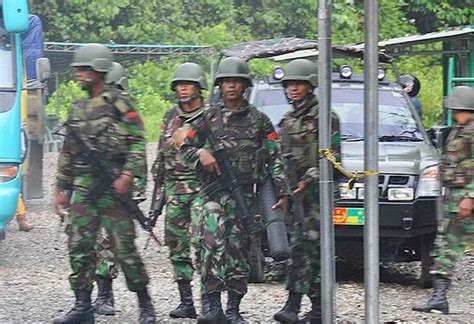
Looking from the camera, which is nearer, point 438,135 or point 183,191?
point 183,191

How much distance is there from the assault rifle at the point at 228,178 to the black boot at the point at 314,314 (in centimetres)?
68

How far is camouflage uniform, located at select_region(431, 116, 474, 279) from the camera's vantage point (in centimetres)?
834

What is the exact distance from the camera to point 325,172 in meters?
7.25

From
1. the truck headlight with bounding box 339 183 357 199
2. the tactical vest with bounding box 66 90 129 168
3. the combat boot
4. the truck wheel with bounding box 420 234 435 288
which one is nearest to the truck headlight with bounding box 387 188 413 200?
the truck headlight with bounding box 339 183 357 199

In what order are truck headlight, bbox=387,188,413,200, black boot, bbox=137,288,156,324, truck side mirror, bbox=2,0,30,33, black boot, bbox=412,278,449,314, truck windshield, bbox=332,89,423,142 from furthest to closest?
truck side mirror, bbox=2,0,30,33 < truck windshield, bbox=332,89,423,142 < truck headlight, bbox=387,188,413,200 < black boot, bbox=412,278,449,314 < black boot, bbox=137,288,156,324

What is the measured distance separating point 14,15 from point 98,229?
193 inches

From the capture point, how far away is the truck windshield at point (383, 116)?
10.5m

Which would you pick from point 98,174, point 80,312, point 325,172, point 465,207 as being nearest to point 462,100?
point 465,207

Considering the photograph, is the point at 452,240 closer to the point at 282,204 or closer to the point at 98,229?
the point at 282,204

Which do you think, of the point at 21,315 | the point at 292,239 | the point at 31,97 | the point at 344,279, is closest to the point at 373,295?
the point at 292,239

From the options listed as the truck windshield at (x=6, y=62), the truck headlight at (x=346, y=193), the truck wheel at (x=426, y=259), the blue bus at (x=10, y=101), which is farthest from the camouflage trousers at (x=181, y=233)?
the truck windshield at (x=6, y=62)

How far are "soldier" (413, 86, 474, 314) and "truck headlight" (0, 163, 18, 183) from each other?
428 centimetres

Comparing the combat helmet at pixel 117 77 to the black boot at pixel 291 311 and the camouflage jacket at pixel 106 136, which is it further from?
the black boot at pixel 291 311

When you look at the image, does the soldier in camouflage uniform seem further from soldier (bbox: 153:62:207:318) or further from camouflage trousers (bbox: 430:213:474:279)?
camouflage trousers (bbox: 430:213:474:279)
